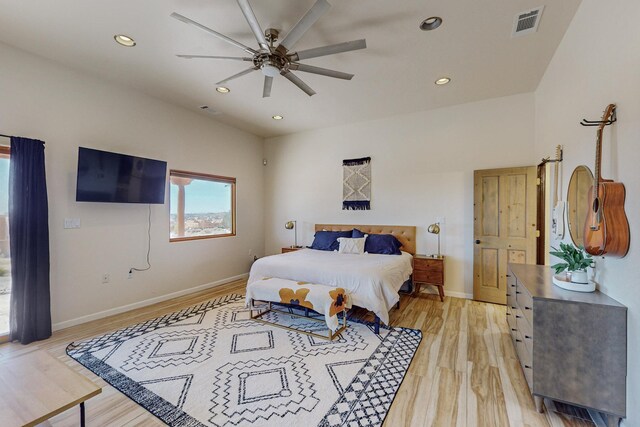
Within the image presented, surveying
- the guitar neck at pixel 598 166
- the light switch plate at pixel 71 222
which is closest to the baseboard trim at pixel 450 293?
the guitar neck at pixel 598 166

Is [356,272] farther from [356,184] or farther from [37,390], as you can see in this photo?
[37,390]

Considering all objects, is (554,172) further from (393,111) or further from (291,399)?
(291,399)

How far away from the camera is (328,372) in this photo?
93.7 inches

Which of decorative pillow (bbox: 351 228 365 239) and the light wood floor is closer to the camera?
the light wood floor

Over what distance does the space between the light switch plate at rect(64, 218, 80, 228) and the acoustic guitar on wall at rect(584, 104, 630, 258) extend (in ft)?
16.6

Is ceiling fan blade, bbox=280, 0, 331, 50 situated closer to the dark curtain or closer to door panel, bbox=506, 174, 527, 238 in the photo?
the dark curtain

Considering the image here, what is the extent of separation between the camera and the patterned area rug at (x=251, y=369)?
1909 mm

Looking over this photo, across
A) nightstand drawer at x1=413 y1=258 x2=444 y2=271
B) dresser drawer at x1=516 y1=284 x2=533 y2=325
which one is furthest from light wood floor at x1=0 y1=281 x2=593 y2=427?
nightstand drawer at x1=413 y1=258 x2=444 y2=271

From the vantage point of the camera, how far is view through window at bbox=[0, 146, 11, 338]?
292 cm

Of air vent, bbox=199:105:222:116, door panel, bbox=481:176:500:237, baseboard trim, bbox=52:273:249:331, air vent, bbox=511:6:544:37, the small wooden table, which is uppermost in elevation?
air vent, bbox=511:6:544:37

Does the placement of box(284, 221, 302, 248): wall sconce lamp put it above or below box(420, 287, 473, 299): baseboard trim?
above

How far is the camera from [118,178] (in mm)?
3645

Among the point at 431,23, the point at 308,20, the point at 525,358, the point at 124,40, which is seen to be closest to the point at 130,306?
the point at 124,40

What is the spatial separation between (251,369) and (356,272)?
1492mm
